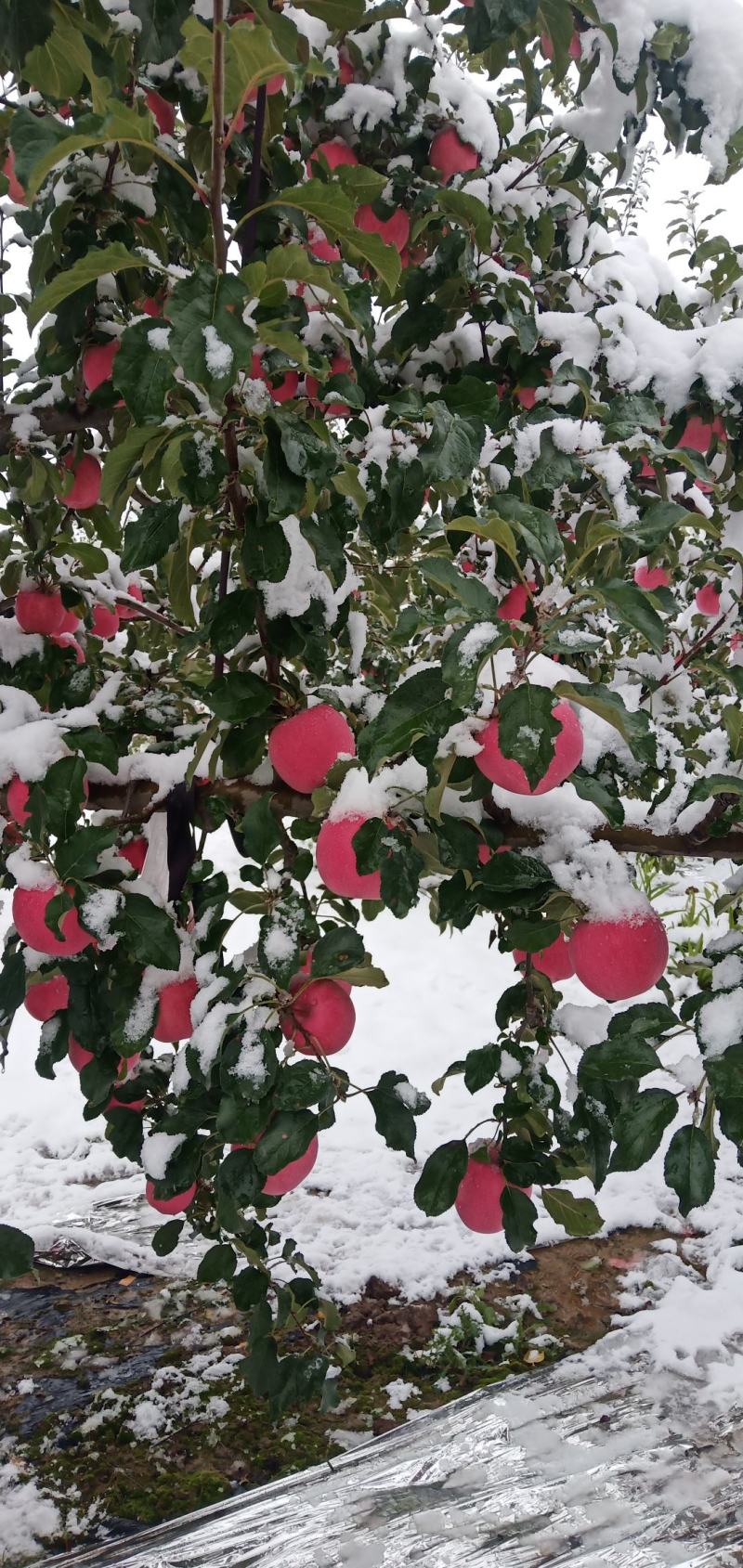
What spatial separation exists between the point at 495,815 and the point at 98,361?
30.8 inches

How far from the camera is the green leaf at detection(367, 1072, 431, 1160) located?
1160 mm

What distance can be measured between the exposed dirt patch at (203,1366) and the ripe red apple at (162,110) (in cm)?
203

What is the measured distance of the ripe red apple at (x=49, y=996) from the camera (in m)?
1.24

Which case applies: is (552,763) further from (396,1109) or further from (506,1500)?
(506,1500)

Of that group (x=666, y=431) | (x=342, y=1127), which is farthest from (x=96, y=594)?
(x=342, y=1127)

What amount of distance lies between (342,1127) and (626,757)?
2.28 m

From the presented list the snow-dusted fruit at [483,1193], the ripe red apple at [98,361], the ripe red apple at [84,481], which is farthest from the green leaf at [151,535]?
the snow-dusted fruit at [483,1193]

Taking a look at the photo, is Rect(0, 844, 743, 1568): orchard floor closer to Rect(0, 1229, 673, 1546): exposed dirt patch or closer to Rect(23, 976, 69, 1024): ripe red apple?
Rect(0, 1229, 673, 1546): exposed dirt patch

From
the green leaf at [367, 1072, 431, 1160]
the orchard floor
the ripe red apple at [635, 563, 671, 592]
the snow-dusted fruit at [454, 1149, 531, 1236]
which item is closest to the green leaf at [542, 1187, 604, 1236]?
the snow-dusted fruit at [454, 1149, 531, 1236]

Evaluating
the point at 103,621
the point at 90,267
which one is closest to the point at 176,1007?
the point at 90,267

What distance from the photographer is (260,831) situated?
1019mm

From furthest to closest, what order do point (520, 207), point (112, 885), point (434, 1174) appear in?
point (520, 207), point (434, 1174), point (112, 885)

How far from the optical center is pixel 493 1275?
7.14 feet

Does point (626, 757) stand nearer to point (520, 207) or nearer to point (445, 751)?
point (445, 751)
